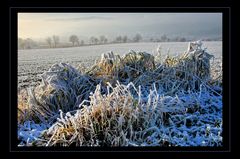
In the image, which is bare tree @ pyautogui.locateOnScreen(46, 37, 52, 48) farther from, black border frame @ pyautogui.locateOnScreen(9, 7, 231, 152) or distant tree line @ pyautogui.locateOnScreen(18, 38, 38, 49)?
black border frame @ pyautogui.locateOnScreen(9, 7, 231, 152)

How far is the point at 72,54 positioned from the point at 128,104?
Answer: 90cm

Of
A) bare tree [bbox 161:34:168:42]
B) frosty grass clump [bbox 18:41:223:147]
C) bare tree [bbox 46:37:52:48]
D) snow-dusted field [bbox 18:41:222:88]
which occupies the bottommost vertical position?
frosty grass clump [bbox 18:41:223:147]

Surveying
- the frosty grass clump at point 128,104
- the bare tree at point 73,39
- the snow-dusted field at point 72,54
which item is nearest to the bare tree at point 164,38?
the snow-dusted field at point 72,54

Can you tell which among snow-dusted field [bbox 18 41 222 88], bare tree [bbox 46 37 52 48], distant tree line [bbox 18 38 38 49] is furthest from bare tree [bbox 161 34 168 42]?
distant tree line [bbox 18 38 38 49]

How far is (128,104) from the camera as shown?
4172mm

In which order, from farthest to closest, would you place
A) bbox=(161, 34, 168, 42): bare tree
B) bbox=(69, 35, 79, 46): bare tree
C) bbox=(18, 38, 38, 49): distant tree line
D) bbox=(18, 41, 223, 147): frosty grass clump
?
bbox=(161, 34, 168, 42): bare tree
bbox=(69, 35, 79, 46): bare tree
bbox=(18, 38, 38, 49): distant tree line
bbox=(18, 41, 223, 147): frosty grass clump

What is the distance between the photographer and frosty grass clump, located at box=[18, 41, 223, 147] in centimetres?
405

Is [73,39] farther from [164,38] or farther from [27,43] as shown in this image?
[164,38]

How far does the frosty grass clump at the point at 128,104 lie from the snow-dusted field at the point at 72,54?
3.3 inches

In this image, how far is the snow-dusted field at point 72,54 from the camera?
4.59 m

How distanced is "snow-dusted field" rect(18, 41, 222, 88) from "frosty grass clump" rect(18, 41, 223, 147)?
0.28 ft
